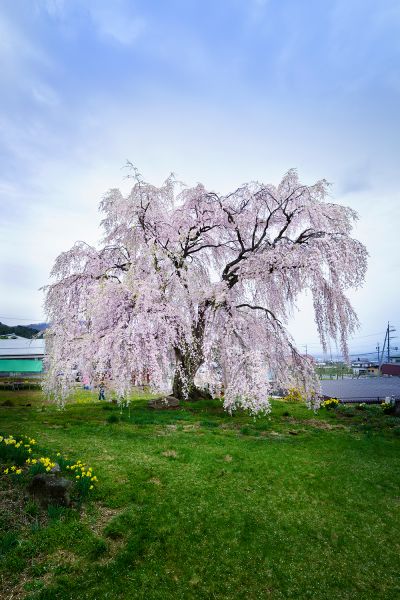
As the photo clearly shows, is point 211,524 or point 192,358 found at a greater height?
point 192,358

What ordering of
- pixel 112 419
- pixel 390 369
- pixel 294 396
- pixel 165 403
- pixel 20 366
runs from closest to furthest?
pixel 112 419
pixel 165 403
pixel 294 396
pixel 20 366
pixel 390 369

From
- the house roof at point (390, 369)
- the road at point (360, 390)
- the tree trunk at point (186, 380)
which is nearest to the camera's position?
the tree trunk at point (186, 380)

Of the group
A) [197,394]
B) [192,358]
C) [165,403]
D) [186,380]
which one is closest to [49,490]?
[186,380]

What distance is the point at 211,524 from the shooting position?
6270 millimetres

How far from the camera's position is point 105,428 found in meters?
12.2

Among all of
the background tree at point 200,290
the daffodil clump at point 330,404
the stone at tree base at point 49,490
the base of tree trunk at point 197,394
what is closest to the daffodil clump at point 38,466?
the stone at tree base at point 49,490

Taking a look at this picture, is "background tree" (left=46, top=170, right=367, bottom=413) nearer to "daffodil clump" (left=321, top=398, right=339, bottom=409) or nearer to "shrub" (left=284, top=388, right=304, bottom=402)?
"daffodil clump" (left=321, top=398, right=339, bottom=409)

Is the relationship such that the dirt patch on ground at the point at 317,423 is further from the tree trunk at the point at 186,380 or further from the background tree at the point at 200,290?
the tree trunk at the point at 186,380

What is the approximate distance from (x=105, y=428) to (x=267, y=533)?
7.59m

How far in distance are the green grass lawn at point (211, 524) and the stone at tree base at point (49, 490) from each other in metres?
0.23

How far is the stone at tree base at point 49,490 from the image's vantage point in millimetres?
6059

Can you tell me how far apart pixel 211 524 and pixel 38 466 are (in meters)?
3.49

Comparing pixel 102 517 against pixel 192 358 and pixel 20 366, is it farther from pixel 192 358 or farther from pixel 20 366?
pixel 20 366

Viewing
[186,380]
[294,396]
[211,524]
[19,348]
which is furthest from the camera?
[19,348]
